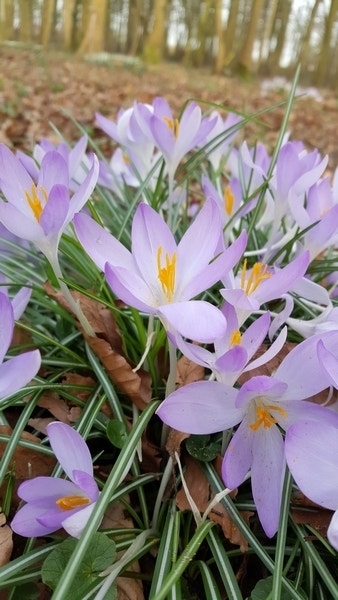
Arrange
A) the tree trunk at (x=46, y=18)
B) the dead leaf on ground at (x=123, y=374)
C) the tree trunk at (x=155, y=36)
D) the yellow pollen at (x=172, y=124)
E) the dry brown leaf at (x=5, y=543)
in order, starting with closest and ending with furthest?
1. the dry brown leaf at (x=5, y=543)
2. the dead leaf on ground at (x=123, y=374)
3. the yellow pollen at (x=172, y=124)
4. the tree trunk at (x=155, y=36)
5. the tree trunk at (x=46, y=18)

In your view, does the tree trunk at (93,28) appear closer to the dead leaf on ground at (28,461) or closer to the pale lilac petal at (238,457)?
the dead leaf on ground at (28,461)

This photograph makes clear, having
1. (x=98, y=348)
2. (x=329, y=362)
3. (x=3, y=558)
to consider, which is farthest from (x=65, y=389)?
(x=329, y=362)

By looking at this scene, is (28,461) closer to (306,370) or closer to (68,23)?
(306,370)

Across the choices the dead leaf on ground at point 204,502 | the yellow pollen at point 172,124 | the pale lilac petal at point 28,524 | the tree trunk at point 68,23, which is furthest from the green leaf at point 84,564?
the tree trunk at point 68,23

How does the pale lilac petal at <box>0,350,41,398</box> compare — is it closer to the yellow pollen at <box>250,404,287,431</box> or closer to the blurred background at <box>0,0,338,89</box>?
the yellow pollen at <box>250,404,287,431</box>

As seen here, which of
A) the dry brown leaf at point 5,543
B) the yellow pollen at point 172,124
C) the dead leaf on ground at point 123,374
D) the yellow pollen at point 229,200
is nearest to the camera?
the dry brown leaf at point 5,543

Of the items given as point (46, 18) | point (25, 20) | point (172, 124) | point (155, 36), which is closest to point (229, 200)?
point (172, 124)

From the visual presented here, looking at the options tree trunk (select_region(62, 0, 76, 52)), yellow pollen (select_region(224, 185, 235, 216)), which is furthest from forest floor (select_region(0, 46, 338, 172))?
tree trunk (select_region(62, 0, 76, 52))
